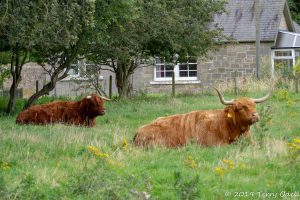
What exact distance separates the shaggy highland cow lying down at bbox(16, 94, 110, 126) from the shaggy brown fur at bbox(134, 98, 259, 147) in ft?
16.6

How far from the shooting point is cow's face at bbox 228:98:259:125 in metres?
12.6

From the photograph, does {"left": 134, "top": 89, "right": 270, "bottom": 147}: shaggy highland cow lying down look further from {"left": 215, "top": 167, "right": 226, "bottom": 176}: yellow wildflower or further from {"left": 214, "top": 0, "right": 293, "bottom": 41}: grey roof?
{"left": 214, "top": 0, "right": 293, "bottom": 41}: grey roof

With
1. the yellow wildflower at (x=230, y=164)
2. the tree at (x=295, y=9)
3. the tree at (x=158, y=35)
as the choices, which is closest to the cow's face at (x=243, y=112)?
the yellow wildflower at (x=230, y=164)

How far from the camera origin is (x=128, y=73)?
28609 mm

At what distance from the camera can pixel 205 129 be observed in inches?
515

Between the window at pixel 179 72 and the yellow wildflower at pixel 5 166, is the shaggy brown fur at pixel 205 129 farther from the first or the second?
the window at pixel 179 72

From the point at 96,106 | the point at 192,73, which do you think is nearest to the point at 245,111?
the point at 96,106

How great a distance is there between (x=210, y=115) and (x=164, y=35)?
12825 mm

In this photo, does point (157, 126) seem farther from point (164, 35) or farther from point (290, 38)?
point (290, 38)

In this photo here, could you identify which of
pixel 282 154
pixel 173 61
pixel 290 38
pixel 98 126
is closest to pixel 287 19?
pixel 290 38

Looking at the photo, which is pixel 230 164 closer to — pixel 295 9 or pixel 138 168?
pixel 138 168

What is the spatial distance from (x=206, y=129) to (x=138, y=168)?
11.4 feet

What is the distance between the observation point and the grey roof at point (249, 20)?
3900cm

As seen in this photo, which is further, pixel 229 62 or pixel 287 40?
pixel 287 40
